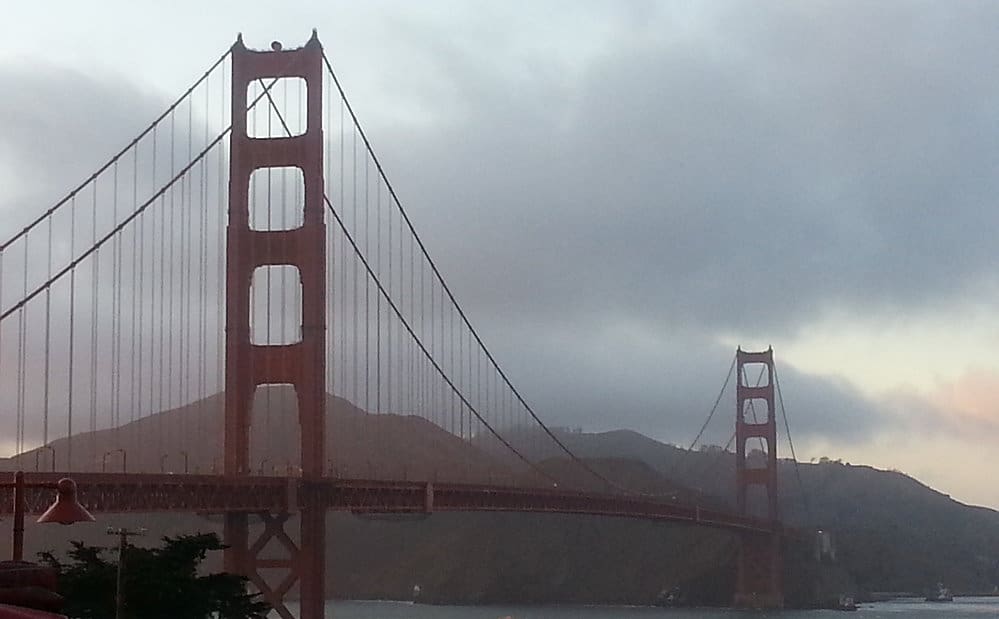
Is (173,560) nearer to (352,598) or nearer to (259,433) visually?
(259,433)

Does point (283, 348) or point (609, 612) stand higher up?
point (283, 348)

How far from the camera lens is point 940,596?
106 m

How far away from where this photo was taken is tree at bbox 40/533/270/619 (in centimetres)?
2495

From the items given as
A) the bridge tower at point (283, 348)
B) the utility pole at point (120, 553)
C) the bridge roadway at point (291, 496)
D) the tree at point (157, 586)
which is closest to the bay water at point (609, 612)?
the bridge roadway at point (291, 496)

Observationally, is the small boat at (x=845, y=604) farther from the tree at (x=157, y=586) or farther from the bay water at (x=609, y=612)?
the tree at (x=157, y=586)

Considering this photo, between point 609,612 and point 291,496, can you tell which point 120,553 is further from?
point 609,612

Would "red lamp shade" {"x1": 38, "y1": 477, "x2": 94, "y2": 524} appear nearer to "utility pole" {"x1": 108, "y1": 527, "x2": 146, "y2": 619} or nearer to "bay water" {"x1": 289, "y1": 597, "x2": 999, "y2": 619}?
"utility pole" {"x1": 108, "y1": 527, "x2": 146, "y2": 619}

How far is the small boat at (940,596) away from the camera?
104750mm

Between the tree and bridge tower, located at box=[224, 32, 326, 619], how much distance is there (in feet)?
15.0

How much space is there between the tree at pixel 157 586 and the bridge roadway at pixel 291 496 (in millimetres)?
775

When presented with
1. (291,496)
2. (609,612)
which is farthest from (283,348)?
(609,612)

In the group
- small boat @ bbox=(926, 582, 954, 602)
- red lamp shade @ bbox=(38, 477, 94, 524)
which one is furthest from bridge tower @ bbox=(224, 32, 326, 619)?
small boat @ bbox=(926, 582, 954, 602)

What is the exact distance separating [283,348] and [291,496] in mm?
3213

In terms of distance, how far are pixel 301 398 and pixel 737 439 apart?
2244 inches
